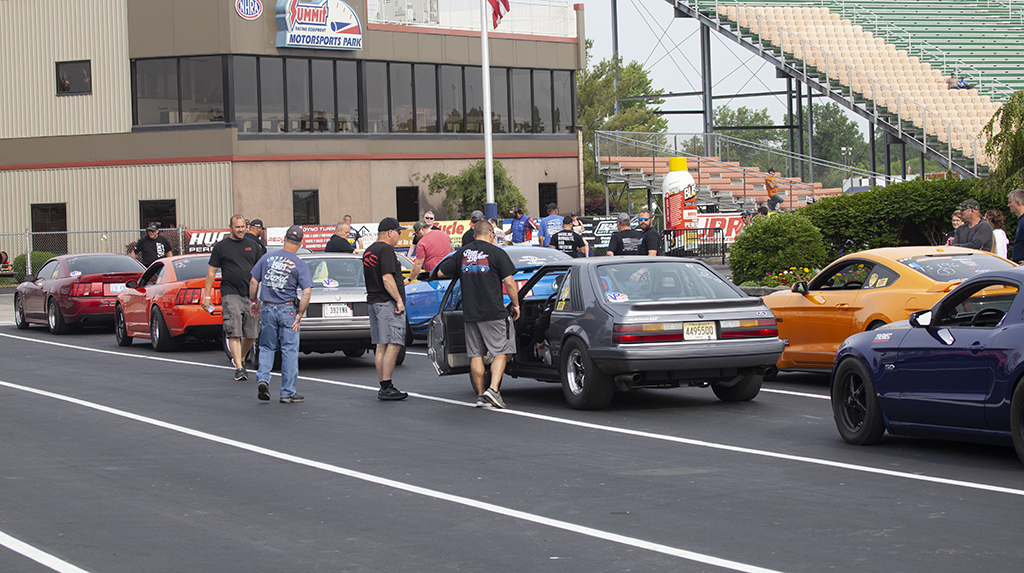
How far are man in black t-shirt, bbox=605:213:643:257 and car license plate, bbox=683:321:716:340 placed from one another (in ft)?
20.1

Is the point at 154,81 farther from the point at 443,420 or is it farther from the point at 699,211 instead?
the point at 443,420

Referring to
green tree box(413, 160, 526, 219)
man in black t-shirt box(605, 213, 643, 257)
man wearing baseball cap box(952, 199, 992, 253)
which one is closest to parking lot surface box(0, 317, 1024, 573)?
man wearing baseball cap box(952, 199, 992, 253)

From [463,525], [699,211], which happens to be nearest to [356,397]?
[463,525]

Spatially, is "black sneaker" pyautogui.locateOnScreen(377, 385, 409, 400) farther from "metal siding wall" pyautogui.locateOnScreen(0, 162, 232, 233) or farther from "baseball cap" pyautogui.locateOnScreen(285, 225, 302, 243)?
"metal siding wall" pyautogui.locateOnScreen(0, 162, 232, 233)

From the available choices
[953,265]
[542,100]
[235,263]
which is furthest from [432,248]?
[542,100]

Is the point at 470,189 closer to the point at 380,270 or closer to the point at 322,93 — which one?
the point at 322,93

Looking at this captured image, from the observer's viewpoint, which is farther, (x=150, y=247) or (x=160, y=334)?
(x=150, y=247)

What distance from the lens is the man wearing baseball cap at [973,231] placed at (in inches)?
584

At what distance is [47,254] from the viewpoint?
A: 35469 mm

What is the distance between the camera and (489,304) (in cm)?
1162

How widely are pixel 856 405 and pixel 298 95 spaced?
1190 inches

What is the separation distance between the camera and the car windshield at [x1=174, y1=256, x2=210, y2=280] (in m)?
18.3

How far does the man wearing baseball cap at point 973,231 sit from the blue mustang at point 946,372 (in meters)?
5.77

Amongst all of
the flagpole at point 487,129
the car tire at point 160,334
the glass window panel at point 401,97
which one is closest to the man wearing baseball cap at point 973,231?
the car tire at point 160,334
